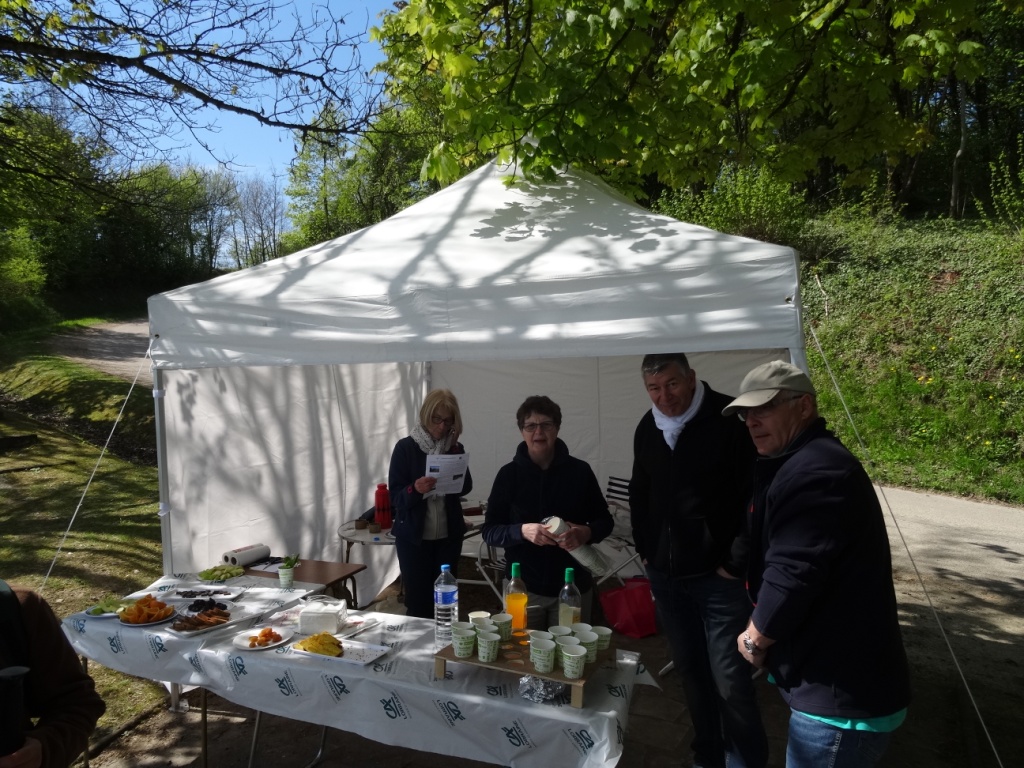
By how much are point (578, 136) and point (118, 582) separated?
15.8ft

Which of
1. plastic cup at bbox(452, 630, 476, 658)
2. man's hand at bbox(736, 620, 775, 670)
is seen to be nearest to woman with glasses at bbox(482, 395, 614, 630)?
plastic cup at bbox(452, 630, 476, 658)

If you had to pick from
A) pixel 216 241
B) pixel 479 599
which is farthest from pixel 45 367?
pixel 216 241

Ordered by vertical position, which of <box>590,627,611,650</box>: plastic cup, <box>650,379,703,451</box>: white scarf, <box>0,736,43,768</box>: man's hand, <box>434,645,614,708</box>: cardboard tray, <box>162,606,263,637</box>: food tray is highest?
<box>650,379,703,451</box>: white scarf

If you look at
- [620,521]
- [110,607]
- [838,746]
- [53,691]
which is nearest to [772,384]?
[838,746]

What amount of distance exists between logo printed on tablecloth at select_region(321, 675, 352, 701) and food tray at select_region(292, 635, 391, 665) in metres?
0.08

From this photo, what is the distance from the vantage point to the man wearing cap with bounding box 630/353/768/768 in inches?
99.1

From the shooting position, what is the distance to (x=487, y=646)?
2221 millimetres

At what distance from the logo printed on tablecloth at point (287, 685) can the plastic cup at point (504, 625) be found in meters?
0.73

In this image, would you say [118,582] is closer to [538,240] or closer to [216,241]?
[538,240]

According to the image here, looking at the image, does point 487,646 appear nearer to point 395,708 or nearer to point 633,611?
point 395,708

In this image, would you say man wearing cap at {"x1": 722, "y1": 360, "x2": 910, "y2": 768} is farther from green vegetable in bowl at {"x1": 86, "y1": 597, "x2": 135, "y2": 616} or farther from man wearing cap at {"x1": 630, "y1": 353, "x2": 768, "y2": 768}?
green vegetable in bowl at {"x1": 86, "y1": 597, "x2": 135, "y2": 616}

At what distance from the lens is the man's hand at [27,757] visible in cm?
118

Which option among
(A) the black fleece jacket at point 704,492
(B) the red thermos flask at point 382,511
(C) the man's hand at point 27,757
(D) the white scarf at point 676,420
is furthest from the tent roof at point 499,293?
(C) the man's hand at point 27,757

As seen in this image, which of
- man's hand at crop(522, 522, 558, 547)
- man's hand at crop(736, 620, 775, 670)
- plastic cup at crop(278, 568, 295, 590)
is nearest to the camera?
man's hand at crop(736, 620, 775, 670)
